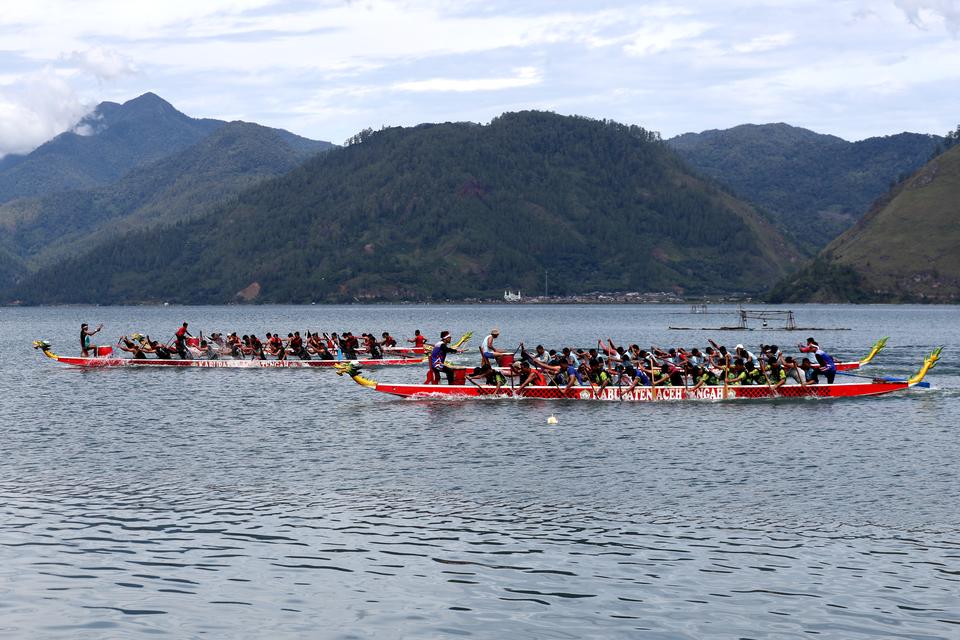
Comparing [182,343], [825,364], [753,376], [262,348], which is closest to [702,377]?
[753,376]

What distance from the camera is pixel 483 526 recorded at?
25.7 m

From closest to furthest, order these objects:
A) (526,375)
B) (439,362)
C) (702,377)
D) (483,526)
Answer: (483,526)
(526,375)
(702,377)
(439,362)

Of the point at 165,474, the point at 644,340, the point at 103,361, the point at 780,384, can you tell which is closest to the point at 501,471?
the point at 165,474

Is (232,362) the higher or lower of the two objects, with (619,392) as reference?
higher

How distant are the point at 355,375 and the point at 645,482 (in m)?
23.2

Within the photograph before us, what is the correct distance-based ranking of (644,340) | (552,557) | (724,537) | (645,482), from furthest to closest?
(644,340) → (645,482) → (724,537) → (552,557)

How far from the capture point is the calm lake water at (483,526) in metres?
19.0

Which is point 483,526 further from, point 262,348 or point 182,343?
point 182,343

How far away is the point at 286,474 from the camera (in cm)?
3328

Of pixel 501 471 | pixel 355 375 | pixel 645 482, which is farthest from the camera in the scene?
pixel 355 375

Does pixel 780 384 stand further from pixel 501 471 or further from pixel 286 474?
pixel 286 474

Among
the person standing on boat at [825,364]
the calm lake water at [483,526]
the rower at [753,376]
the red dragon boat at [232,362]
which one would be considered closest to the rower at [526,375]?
the calm lake water at [483,526]

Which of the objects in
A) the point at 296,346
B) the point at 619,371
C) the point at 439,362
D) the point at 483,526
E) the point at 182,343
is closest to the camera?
the point at 483,526

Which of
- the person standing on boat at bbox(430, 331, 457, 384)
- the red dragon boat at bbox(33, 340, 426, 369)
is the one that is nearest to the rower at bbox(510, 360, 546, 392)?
the person standing on boat at bbox(430, 331, 457, 384)
